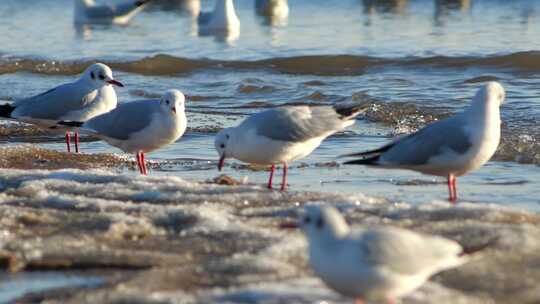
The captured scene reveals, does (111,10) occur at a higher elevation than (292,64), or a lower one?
lower

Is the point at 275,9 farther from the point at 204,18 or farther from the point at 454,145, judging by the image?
the point at 454,145

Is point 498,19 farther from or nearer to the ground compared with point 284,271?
nearer to the ground

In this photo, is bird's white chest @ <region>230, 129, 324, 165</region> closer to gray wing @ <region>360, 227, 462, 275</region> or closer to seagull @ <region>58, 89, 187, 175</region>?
seagull @ <region>58, 89, 187, 175</region>

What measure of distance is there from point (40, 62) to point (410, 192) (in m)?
9.79

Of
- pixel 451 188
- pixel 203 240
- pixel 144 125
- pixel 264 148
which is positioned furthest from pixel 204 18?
pixel 203 240

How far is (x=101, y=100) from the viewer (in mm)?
9414

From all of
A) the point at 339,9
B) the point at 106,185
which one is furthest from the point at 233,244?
the point at 339,9

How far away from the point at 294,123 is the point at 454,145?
115 centimetres

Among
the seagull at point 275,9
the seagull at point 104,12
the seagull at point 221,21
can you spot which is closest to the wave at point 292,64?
the seagull at point 221,21

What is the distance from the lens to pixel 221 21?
1970cm

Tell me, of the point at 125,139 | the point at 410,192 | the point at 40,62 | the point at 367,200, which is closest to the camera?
the point at 367,200

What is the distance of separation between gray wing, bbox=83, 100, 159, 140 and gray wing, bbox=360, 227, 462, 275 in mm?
4104

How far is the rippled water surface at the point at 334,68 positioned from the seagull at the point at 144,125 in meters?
0.37

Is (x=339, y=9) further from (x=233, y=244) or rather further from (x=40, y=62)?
(x=233, y=244)
